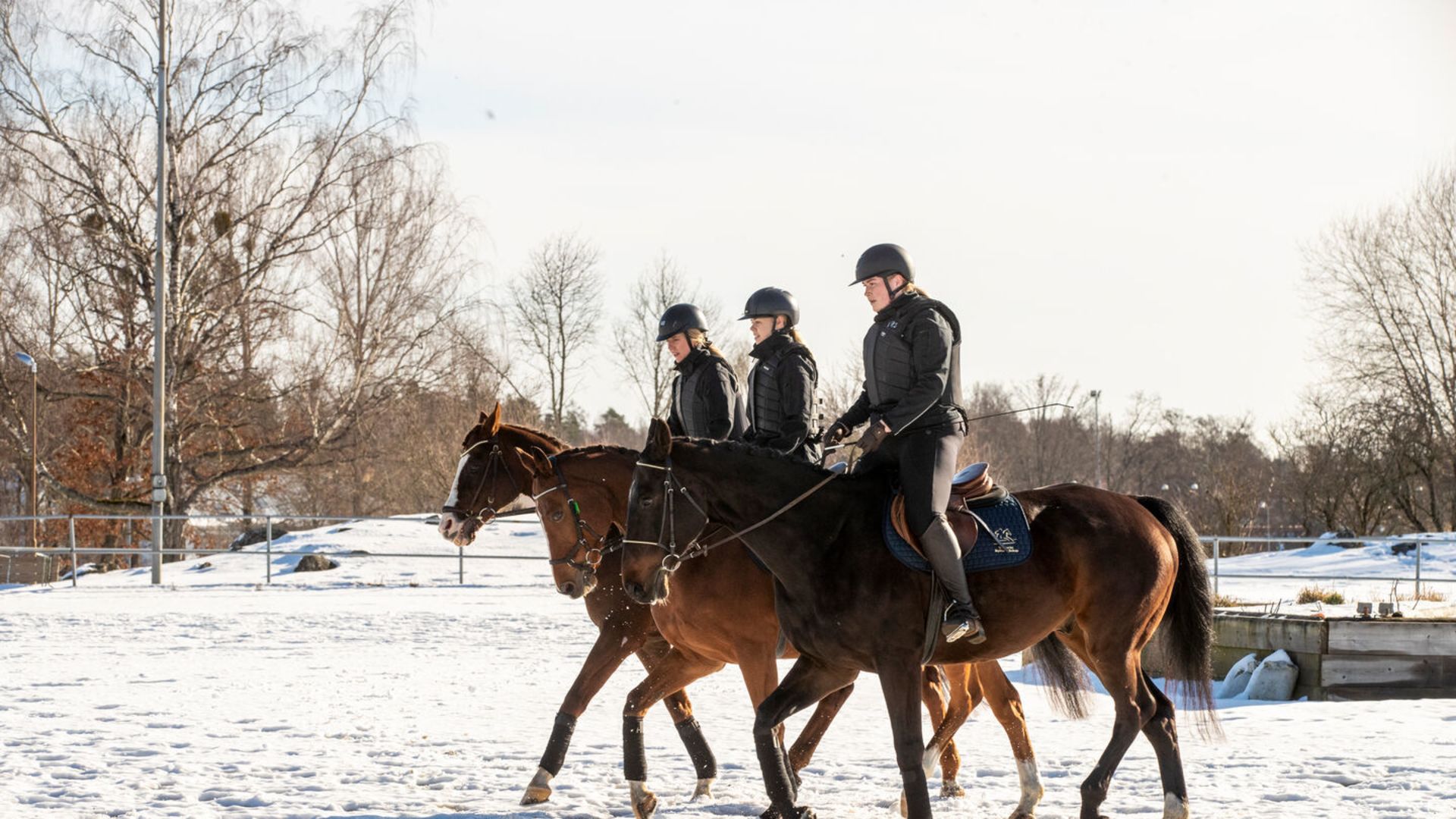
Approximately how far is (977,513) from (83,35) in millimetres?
26664

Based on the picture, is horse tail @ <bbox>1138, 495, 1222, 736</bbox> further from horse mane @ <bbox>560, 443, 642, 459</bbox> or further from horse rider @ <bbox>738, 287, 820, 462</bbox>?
horse mane @ <bbox>560, 443, 642, 459</bbox>

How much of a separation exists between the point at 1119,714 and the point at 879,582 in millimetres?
1499

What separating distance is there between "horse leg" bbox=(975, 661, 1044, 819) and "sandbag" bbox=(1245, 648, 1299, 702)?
564cm

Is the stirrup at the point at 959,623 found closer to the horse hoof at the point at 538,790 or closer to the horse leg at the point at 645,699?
the horse leg at the point at 645,699

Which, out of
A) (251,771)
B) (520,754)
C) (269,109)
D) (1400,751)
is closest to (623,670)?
(520,754)

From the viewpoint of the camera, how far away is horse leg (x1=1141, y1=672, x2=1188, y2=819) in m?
6.77


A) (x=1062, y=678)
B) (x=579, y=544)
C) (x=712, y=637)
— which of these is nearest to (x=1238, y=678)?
(x=1062, y=678)

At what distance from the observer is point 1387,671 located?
1225cm

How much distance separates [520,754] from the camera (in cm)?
909

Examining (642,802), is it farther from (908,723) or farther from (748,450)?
(748,450)

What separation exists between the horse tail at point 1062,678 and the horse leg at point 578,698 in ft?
7.05

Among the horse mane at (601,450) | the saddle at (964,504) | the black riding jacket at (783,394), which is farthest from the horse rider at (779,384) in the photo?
the saddle at (964,504)

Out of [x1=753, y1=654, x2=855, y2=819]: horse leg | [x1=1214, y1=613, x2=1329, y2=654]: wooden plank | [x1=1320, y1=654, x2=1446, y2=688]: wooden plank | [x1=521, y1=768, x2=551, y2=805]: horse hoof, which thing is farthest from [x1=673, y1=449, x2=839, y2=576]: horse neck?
→ [x1=1320, y1=654, x2=1446, y2=688]: wooden plank

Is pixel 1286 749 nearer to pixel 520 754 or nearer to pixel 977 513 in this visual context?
pixel 977 513
